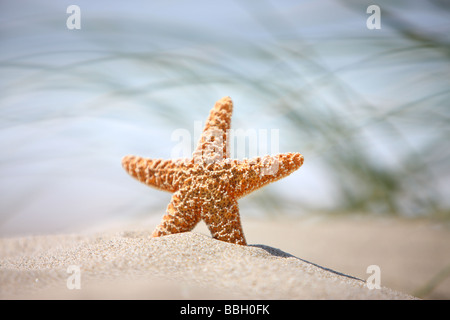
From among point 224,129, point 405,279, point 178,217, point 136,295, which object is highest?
point 224,129

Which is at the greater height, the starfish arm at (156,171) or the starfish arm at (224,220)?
the starfish arm at (156,171)

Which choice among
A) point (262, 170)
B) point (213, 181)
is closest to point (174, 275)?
point (213, 181)

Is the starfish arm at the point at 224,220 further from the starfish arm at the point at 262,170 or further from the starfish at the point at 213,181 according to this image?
the starfish arm at the point at 262,170

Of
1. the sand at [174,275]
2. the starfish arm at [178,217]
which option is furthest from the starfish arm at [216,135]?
the sand at [174,275]

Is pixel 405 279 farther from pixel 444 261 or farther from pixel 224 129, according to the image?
pixel 224 129

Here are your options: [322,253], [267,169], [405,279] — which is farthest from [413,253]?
[267,169]
